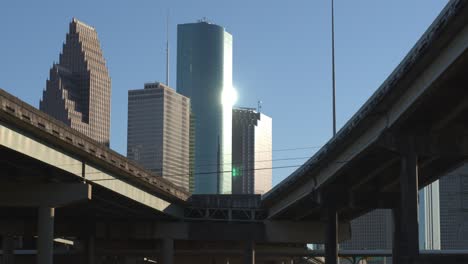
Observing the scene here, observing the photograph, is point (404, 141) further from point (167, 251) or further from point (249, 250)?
point (249, 250)

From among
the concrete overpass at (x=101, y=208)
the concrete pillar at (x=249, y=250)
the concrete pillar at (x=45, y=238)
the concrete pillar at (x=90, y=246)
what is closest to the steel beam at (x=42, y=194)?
the concrete overpass at (x=101, y=208)

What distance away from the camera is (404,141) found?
50219 millimetres

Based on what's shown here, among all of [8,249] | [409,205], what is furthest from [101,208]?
[409,205]

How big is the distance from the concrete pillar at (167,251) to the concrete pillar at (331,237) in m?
17.6

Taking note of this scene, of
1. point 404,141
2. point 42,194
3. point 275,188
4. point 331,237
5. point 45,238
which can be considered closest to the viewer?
point 404,141

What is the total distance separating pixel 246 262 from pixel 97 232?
16.7 meters

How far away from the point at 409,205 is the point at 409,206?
2.5 inches

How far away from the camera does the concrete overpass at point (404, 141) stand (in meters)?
39.4

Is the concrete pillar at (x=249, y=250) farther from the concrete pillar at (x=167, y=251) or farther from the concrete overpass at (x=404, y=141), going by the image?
the concrete overpass at (x=404, y=141)

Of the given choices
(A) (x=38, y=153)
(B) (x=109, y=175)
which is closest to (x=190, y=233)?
(B) (x=109, y=175)

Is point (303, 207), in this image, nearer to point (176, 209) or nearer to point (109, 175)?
point (176, 209)

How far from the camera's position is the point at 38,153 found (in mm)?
50781

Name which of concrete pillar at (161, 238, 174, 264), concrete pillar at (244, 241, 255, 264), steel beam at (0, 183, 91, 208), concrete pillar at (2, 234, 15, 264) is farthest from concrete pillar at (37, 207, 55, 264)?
concrete pillar at (244, 241, 255, 264)

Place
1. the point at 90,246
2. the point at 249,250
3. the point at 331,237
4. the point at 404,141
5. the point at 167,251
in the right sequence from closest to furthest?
the point at 404,141
the point at 331,237
the point at 167,251
the point at 90,246
the point at 249,250
